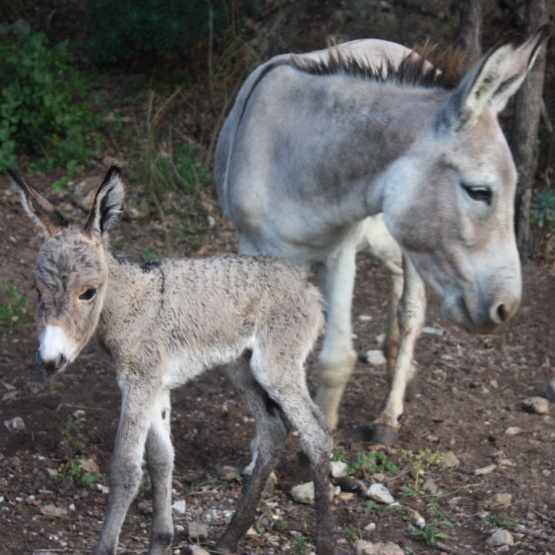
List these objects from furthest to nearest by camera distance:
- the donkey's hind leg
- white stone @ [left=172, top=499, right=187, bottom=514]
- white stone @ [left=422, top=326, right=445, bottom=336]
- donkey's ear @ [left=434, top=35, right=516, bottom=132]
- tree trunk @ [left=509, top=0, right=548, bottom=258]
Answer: tree trunk @ [left=509, top=0, right=548, bottom=258], white stone @ [left=422, top=326, right=445, bottom=336], white stone @ [left=172, top=499, right=187, bottom=514], the donkey's hind leg, donkey's ear @ [left=434, top=35, right=516, bottom=132]

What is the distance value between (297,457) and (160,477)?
1.06 meters

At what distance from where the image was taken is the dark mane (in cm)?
375

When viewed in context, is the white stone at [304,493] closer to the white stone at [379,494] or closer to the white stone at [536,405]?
the white stone at [379,494]

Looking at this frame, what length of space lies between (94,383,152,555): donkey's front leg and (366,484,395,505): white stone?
1237 mm

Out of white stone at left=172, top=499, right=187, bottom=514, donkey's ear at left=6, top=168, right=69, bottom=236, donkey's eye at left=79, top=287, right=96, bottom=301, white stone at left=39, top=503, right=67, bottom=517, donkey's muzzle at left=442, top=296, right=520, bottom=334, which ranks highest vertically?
donkey's ear at left=6, top=168, right=69, bottom=236

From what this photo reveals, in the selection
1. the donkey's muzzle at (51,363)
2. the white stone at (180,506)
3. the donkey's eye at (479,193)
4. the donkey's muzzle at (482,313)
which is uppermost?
the donkey's eye at (479,193)

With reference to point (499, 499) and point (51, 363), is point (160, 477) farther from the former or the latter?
point (499, 499)

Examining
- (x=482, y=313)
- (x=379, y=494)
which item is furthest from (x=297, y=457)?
(x=482, y=313)

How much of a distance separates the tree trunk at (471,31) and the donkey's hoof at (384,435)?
3.25 metres

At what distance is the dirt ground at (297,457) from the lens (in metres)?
3.80

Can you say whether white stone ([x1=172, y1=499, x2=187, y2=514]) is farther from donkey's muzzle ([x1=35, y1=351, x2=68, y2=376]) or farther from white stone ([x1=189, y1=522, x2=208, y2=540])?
donkey's muzzle ([x1=35, y1=351, x2=68, y2=376])

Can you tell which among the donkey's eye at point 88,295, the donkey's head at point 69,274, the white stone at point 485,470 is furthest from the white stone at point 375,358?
the donkey's eye at point 88,295

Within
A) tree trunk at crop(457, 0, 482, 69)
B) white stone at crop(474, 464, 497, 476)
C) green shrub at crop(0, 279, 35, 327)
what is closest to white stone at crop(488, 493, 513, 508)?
white stone at crop(474, 464, 497, 476)

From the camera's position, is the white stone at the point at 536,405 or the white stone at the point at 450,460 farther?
the white stone at the point at 536,405
